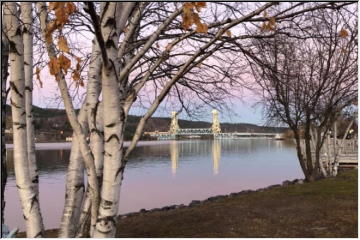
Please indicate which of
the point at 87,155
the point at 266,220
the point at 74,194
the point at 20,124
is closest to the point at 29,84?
the point at 20,124

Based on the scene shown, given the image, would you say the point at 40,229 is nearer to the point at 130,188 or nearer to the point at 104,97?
the point at 104,97

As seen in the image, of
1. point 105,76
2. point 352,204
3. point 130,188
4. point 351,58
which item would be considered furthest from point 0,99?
point 130,188

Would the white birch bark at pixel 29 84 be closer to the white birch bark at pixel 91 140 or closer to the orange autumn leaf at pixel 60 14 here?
the white birch bark at pixel 91 140

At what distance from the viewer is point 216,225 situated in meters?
9.58

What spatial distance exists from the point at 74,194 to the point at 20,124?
1.13 m

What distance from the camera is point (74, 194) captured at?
506 cm

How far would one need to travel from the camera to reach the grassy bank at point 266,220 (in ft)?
28.5

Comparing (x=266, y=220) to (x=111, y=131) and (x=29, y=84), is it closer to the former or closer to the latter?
(x=29, y=84)

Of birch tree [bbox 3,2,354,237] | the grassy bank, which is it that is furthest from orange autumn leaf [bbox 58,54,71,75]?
the grassy bank

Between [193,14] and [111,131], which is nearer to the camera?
[193,14]

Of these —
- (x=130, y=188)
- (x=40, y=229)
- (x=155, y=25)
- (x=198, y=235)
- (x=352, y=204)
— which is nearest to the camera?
(x=40, y=229)

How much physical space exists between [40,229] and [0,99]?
4.49 feet

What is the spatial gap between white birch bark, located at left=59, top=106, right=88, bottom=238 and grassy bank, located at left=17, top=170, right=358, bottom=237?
405cm

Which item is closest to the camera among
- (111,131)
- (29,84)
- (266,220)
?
(111,131)
